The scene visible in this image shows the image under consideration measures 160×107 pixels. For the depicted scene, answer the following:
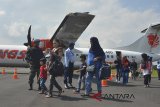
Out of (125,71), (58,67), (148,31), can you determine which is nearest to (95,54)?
(58,67)

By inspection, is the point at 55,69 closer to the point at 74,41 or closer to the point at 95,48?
the point at 95,48

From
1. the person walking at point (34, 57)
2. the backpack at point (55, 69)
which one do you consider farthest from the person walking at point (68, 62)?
the backpack at point (55, 69)

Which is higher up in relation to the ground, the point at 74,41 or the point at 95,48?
the point at 74,41

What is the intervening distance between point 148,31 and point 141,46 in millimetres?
2079

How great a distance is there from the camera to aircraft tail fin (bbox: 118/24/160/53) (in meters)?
29.7

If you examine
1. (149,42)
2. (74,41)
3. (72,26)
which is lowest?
(74,41)

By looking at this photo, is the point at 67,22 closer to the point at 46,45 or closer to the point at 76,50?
the point at 46,45

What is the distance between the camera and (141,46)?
31469 mm

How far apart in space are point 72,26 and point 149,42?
10.4m

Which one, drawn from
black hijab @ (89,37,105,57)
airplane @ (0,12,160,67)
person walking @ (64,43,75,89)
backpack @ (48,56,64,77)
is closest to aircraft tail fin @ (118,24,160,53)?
airplane @ (0,12,160,67)

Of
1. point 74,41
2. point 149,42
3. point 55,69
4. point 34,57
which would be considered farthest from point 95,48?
point 149,42

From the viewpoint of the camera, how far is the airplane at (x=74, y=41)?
73.9ft

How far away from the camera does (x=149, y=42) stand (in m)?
30.8

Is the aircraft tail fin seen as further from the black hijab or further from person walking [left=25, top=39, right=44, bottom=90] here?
the black hijab
